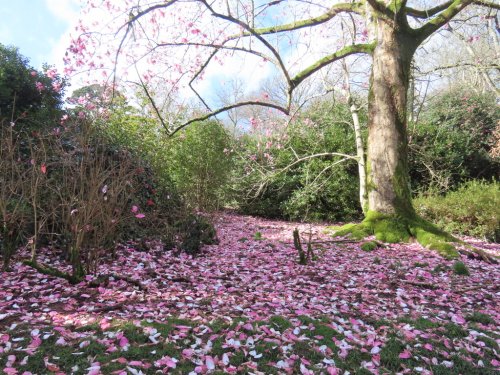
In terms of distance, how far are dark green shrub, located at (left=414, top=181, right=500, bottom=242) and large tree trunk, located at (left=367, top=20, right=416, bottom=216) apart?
324 centimetres

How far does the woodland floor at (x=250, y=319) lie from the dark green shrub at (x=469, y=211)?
4269 mm

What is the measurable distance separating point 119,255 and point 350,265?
2.91m

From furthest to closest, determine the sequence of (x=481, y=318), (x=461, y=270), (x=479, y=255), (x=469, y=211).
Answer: (x=469, y=211) → (x=479, y=255) → (x=461, y=270) → (x=481, y=318)

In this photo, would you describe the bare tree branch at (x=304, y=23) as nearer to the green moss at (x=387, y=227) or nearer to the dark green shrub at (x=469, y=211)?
the green moss at (x=387, y=227)

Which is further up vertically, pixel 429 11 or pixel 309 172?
pixel 429 11

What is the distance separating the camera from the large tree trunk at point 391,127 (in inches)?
254

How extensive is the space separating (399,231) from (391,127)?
1739mm

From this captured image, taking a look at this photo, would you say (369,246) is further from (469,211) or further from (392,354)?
(469,211)

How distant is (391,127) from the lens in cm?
648

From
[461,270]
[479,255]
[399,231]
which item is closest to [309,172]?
[399,231]

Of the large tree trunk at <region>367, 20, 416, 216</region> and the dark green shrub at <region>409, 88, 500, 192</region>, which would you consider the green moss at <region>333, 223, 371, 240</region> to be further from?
the dark green shrub at <region>409, 88, 500, 192</region>

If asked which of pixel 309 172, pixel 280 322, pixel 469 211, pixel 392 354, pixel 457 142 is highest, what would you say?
pixel 457 142

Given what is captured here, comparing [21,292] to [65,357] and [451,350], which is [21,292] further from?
[451,350]

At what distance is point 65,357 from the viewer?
2.25m
